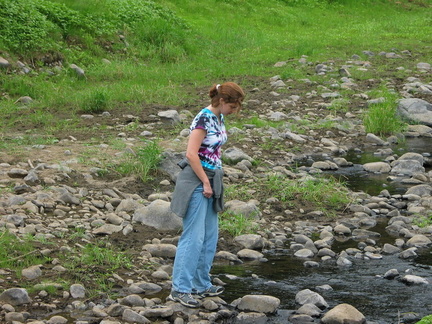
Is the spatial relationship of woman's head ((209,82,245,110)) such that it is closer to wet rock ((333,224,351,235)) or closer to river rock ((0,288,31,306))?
river rock ((0,288,31,306))

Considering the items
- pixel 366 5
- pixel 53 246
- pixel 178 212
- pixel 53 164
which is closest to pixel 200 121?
pixel 178 212

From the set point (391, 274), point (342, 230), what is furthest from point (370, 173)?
point (391, 274)

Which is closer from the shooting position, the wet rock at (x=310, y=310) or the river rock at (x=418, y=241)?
the wet rock at (x=310, y=310)

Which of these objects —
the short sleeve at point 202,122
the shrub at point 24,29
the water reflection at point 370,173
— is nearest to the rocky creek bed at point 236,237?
the water reflection at point 370,173

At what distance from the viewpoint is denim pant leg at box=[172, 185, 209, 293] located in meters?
6.07

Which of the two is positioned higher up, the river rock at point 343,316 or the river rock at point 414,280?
the river rock at point 343,316

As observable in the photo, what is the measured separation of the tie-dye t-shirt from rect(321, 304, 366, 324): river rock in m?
1.51

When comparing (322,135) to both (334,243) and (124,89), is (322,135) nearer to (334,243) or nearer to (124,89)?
(124,89)

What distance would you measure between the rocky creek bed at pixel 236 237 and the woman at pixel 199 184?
0.29m

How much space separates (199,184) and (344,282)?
180 cm

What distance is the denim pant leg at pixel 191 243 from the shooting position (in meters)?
6.07

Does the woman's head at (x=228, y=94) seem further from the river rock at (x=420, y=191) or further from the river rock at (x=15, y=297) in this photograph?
the river rock at (x=420, y=191)

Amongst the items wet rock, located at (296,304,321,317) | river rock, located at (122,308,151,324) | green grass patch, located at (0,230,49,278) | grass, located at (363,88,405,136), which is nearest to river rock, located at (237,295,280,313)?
wet rock, located at (296,304,321,317)

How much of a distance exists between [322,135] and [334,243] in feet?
16.9
